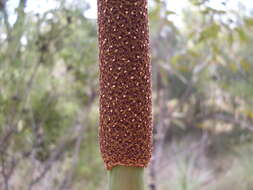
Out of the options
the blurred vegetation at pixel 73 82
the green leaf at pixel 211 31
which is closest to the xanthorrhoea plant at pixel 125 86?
the blurred vegetation at pixel 73 82

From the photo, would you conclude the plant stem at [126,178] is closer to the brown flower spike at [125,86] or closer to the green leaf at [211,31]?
the brown flower spike at [125,86]

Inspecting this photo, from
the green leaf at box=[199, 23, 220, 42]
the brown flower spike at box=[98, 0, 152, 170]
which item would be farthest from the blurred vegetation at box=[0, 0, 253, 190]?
the brown flower spike at box=[98, 0, 152, 170]

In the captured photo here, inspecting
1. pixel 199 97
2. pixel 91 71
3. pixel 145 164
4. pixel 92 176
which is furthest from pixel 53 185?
pixel 199 97

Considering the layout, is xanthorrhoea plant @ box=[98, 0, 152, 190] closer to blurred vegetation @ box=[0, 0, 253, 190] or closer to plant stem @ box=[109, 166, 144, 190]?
plant stem @ box=[109, 166, 144, 190]

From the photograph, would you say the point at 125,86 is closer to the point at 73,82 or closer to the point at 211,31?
the point at 211,31

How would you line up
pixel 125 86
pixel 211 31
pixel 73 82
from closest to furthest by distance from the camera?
pixel 125 86
pixel 211 31
pixel 73 82

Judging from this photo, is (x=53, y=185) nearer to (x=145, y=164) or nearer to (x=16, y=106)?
(x=16, y=106)

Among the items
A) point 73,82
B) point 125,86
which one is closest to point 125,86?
point 125,86
